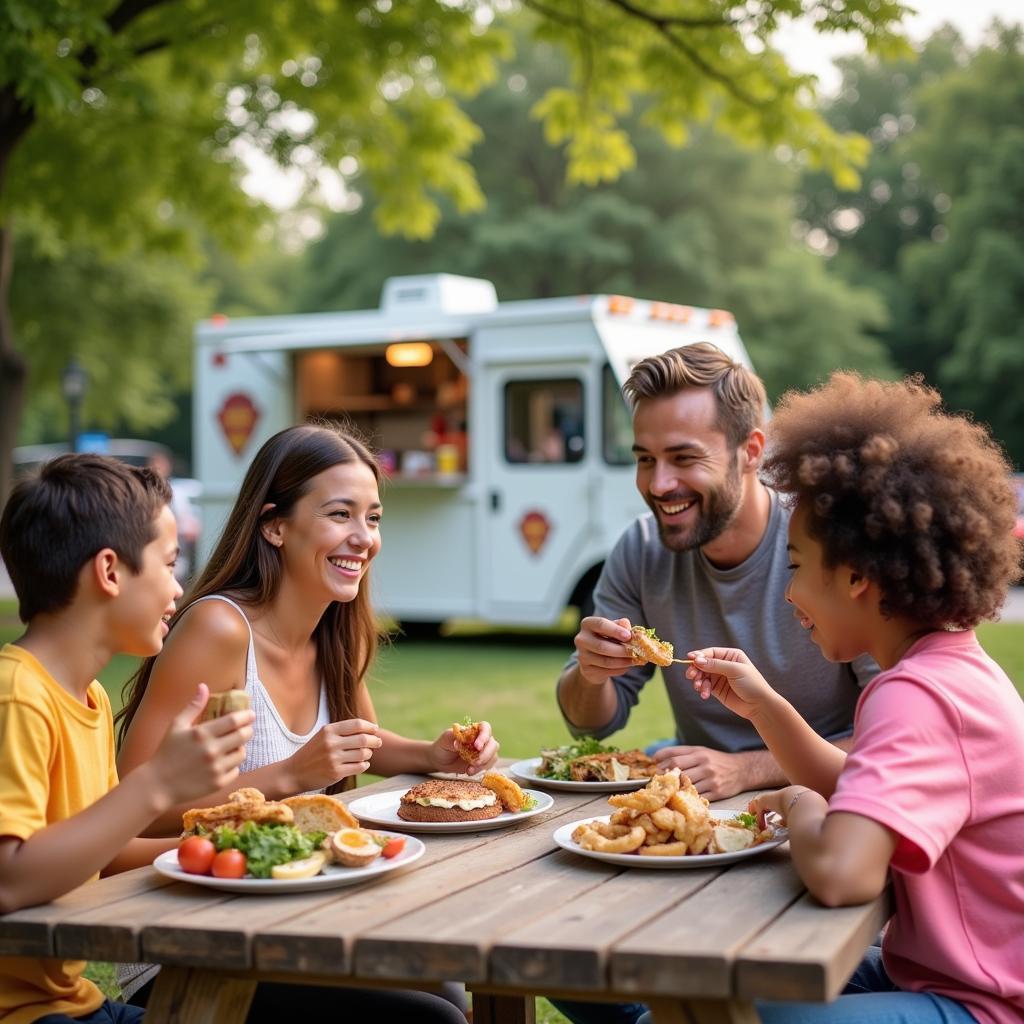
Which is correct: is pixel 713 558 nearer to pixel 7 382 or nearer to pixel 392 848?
pixel 392 848

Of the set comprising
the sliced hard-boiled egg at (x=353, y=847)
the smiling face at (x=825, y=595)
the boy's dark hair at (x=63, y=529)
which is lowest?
the sliced hard-boiled egg at (x=353, y=847)

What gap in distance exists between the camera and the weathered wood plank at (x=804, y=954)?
1.81 m

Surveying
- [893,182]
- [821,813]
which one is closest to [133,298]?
[821,813]

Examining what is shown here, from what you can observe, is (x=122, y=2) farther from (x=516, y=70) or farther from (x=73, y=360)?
(x=516, y=70)

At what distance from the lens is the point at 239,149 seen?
39.4 ft

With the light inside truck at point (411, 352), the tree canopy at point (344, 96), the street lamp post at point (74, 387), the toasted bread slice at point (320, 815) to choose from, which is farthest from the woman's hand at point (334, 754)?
the street lamp post at point (74, 387)

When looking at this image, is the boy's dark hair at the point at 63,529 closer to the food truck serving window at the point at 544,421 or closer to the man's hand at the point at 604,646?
the man's hand at the point at 604,646

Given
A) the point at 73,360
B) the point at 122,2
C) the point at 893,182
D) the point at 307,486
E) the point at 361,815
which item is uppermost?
the point at 893,182

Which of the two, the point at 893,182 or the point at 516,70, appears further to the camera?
the point at 893,182

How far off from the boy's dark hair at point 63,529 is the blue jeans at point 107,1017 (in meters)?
0.69

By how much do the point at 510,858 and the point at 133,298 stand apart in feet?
74.2

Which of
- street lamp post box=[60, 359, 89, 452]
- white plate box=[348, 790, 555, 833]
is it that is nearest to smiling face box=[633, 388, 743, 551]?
white plate box=[348, 790, 555, 833]

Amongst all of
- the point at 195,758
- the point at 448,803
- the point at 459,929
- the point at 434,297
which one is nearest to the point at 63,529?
the point at 195,758

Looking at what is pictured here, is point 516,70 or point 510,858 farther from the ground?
point 516,70
